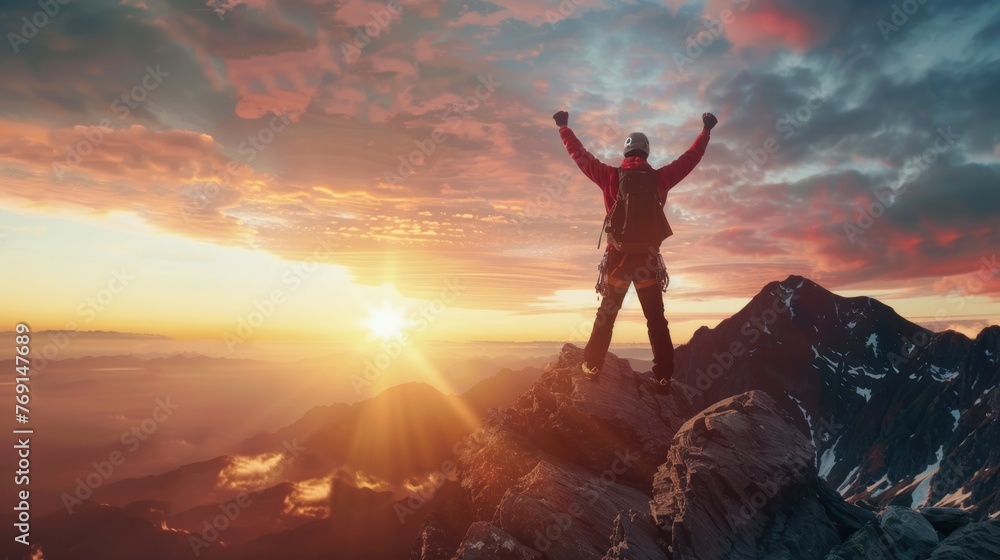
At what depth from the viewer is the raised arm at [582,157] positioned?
14766 mm

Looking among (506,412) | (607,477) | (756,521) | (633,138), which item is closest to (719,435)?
(756,521)

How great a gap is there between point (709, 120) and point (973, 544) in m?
14.2

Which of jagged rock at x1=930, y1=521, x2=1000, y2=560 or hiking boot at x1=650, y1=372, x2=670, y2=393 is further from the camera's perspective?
hiking boot at x1=650, y1=372, x2=670, y2=393

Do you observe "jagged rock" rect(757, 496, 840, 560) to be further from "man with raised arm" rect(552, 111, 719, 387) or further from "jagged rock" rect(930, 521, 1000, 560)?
"man with raised arm" rect(552, 111, 719, 387)

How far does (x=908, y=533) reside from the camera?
639 inches

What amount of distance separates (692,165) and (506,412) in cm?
1852

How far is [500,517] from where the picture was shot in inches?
845

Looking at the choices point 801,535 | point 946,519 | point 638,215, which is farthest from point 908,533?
point 638,215

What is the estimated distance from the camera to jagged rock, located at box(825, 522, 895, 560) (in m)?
14.2

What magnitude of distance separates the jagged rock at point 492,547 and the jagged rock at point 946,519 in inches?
583

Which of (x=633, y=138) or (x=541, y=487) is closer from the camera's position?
(x=633, y=138)

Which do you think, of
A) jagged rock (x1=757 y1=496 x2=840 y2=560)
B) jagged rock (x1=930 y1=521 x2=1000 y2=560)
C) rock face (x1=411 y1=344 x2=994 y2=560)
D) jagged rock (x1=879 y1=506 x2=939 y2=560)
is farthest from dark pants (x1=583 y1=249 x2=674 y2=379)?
jagged rock (x1=930 y1=521 x2=1000 y2=560)

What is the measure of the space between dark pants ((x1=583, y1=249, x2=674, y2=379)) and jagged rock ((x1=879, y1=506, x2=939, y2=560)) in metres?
8.73

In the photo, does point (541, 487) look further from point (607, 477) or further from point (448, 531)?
point (448, 531)
